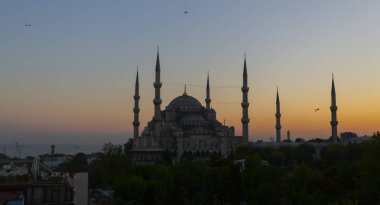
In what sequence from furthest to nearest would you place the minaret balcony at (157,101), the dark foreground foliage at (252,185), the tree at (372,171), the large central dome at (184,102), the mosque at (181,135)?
the large central dome at (184,102), the mosque at (181,135), the minaret balcony at (157,101), the tree at (372,171), the dark foreground foliage at (252,185)

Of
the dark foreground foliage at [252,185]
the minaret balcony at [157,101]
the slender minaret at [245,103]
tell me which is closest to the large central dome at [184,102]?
the slender minaret at [245,103]

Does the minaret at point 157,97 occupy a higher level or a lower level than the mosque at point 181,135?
higher

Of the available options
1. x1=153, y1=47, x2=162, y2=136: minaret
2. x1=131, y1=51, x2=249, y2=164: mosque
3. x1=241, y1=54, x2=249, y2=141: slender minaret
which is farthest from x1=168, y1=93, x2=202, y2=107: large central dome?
x1=153, y1=47, x2=162, y2=136: minaret

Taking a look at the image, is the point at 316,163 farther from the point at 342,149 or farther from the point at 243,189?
the point at 243,189

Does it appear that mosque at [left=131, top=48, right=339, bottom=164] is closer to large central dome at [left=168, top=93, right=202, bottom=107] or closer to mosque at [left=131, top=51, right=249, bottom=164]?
mosque at [left=131, top=51, right=249, bottom=164]

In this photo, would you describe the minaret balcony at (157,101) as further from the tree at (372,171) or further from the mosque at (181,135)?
the tree at (372,171)

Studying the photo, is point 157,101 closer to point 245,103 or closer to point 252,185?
point 245,103
